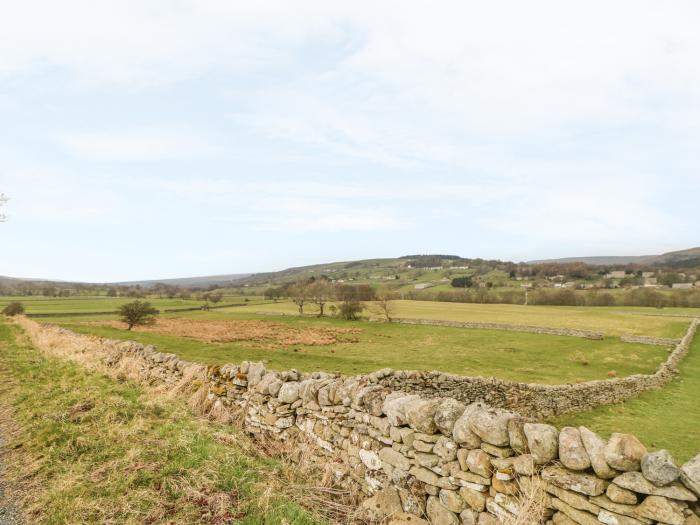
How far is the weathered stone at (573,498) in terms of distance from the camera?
4020mm

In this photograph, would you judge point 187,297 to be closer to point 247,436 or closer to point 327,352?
point 327,352

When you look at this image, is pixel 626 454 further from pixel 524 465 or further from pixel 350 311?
pixel 350 311

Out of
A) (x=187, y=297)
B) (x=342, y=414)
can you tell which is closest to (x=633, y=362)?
(x=342, y=414)

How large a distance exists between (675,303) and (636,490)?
112 meters

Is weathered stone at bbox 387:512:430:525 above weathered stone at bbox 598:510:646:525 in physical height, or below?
below

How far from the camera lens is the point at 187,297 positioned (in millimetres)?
120500

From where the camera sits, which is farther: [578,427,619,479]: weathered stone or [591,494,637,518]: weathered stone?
[578,427,619,479]: weathered stone

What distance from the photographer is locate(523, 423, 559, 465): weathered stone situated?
4387 mm

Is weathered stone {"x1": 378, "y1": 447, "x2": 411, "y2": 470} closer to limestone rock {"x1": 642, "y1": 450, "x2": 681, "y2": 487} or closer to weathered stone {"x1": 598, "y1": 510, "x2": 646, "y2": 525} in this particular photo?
weathered stone {"x1": 598, "y1": 510, "x2": 646, "y2": 525}

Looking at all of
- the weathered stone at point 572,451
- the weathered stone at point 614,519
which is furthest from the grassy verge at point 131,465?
the weathered stone at point 614,519

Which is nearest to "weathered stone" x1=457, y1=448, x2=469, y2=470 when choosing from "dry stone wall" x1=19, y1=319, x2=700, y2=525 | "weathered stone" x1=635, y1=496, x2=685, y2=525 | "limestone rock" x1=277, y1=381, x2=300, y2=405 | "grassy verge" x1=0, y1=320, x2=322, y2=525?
"dry stone wall" x1=19, y1=319, x2=700, y2=525

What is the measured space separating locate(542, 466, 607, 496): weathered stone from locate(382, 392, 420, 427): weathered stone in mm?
2173

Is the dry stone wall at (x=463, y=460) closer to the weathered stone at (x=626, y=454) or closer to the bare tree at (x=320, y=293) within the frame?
the weathered stone at (x=626, y=454)

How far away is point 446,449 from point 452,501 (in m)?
0.67
